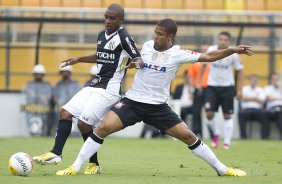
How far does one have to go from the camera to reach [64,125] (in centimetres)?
1027

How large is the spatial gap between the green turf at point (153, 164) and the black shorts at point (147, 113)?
67 cm

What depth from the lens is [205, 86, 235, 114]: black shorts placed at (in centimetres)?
1681

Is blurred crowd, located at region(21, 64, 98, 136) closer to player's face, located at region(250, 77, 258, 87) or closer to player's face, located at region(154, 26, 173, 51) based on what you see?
player's face, located at region(250, 77, 258, 87)

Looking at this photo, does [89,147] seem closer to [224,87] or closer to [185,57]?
[185,57]

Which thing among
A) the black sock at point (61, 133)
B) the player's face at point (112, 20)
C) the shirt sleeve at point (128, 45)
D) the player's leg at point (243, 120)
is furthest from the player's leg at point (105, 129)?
the player's leg at point (243, 120)

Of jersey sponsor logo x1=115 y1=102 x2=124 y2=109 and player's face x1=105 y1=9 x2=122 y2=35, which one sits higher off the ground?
player's face x1=105 y1=9 x2=122 y2=35

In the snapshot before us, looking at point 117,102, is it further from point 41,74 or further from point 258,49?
point 258,49

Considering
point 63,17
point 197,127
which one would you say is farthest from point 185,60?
point 63,17

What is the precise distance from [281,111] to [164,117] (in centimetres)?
1172

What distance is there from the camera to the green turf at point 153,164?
30.9 ft

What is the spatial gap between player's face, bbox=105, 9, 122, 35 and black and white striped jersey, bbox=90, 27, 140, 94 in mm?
71

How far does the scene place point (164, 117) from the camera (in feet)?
32.3

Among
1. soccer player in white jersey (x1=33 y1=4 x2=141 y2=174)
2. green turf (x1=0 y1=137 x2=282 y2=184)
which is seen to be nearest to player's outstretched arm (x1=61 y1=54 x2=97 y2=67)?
soccer player in white jersey (x1=33 y1=4 x2=141 y2=174)

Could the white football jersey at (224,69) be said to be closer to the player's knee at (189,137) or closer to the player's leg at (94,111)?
the player's leg at (94,111)
